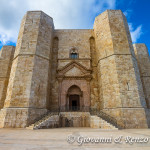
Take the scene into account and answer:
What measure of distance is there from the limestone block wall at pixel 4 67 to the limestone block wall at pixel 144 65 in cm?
1861

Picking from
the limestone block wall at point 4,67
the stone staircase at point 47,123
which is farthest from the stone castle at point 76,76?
the stone staircase at point 47,123

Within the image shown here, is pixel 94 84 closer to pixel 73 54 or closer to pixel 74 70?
pixel 74 70

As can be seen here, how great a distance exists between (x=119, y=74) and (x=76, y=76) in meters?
4.83

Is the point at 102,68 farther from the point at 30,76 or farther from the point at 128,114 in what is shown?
the point at 30,76

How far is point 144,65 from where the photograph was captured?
15492 millimetres

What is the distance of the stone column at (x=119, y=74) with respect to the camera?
9.09 metres

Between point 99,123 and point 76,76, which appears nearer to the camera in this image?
point 99,123

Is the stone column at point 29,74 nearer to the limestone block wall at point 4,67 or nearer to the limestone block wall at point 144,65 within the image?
the limestone block wall at point 4,67

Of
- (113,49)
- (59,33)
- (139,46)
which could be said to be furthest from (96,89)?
(139,46)

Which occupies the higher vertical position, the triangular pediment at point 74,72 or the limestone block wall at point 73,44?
the limestone block wall at point 73,44

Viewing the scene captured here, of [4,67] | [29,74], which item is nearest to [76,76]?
[29,74]

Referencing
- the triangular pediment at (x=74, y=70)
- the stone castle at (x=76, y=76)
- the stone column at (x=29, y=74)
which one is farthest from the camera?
the triangular pediment at (x=74, y=70)

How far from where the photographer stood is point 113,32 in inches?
471

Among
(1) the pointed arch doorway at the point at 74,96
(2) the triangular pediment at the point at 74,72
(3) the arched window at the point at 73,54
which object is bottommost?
(1) the pointed arch doorway at the point at 74,96
